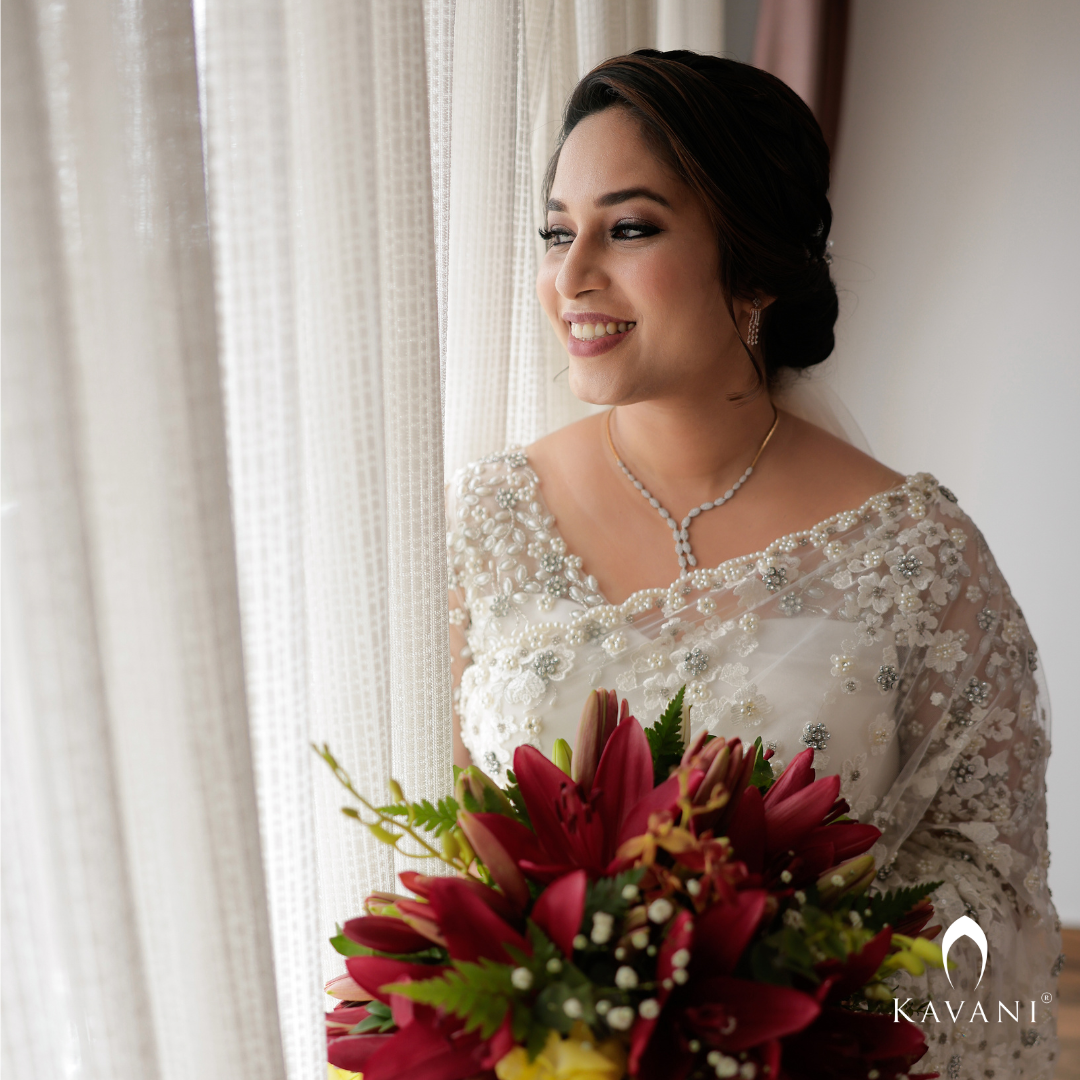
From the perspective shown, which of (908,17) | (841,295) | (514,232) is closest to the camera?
(514,232)

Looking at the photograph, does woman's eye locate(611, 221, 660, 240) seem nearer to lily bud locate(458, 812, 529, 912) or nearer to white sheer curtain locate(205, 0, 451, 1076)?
white sheer curtain locate(205, 0, 451, 1076)

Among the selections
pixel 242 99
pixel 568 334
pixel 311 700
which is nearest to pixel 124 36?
pixel 242 99

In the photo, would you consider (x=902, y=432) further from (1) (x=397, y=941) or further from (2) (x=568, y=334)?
(1) (x=397, y=941)

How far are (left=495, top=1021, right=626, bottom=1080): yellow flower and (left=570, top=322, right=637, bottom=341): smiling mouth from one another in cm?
82

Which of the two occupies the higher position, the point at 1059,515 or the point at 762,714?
the point at 762,714

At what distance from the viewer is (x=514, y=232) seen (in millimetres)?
1251

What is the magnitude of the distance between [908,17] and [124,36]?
2389 mm

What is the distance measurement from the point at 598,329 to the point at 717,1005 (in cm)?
81

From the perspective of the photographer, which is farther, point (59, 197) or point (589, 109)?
point (589, 109)

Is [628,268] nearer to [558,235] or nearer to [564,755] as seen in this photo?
[558,235]

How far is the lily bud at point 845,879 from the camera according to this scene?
0.54 m

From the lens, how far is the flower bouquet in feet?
1.51

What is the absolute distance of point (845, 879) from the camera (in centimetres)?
55

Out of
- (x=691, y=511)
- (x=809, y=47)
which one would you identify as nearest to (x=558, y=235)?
(x=691, y=511)
